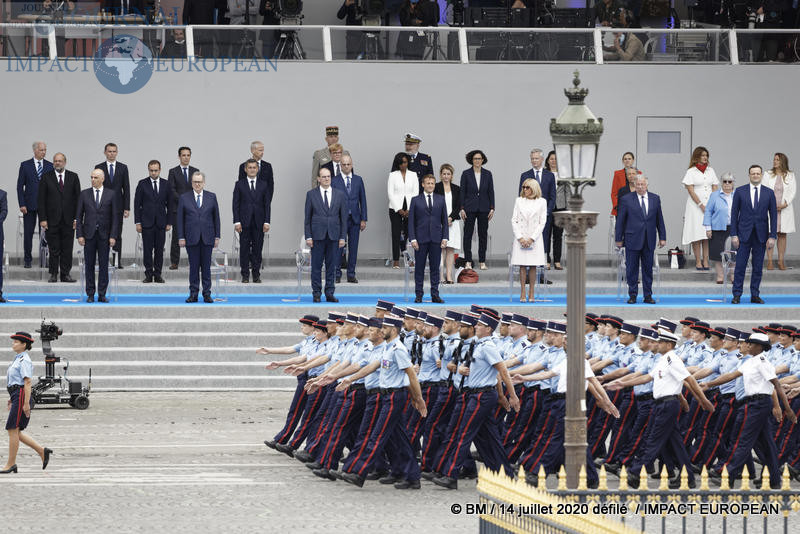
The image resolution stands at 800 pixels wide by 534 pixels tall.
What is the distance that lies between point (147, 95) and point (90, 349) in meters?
7.09

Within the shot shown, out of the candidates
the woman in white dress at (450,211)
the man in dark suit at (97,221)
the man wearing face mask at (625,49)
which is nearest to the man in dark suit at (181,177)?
the man in dark suit at (97,221)

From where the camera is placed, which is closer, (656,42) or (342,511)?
(342,511)

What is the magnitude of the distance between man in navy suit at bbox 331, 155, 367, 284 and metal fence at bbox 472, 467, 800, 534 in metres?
13.0

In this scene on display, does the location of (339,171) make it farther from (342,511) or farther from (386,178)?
(342,511)

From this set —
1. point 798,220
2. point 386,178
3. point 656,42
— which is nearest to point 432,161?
point 386,178

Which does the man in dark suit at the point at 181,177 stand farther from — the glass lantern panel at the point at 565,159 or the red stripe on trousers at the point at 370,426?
the glass lantern panel at the point at 565,159

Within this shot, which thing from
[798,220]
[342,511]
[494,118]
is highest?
[494,118]

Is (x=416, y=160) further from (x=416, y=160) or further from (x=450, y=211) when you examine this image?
(x=450, y=211)

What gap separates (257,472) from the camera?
46.6ft

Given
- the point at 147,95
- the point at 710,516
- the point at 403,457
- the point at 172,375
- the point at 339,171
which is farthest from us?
the point at 147,95

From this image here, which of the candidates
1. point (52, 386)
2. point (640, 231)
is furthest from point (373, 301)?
point (52, 386)

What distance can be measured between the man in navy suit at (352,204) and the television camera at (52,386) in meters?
6.06

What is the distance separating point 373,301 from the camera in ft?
72.6

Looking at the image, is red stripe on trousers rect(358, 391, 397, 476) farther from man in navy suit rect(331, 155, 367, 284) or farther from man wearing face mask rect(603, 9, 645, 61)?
man wearing face mask rect(603, 9, 645, 61)
